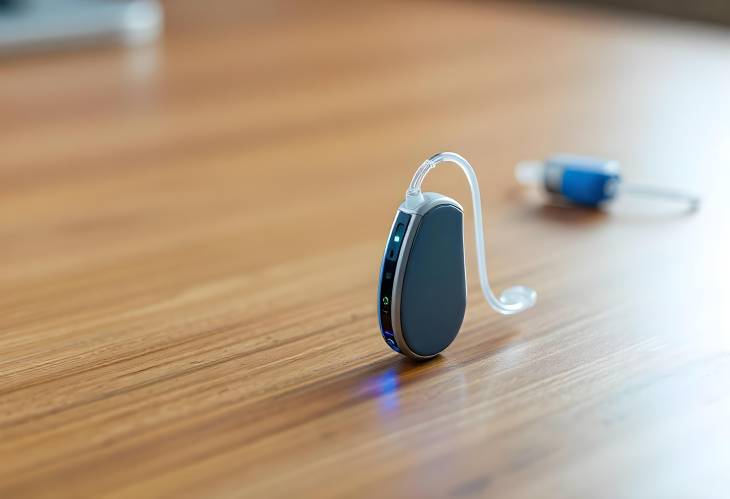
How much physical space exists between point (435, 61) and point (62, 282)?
962 mm

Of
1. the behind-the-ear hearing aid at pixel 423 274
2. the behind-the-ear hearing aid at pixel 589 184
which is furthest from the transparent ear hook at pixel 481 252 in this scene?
the behind-the-ear hearing aid at pixel 589 184

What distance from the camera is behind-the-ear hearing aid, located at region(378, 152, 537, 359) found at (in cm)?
70

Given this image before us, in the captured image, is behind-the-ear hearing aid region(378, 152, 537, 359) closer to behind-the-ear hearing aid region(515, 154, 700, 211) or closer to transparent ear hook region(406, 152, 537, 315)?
transparent ear hook region(406, 152, 537, 315)

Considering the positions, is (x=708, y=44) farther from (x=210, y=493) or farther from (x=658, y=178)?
(x=210, y=493)

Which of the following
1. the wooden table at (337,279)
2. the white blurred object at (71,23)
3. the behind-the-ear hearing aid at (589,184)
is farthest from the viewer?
the white blurred object at (71,23)

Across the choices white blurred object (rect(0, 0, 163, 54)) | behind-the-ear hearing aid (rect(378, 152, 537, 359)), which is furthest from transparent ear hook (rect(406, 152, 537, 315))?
white blurred object (rect(0, 0, 163, 54))

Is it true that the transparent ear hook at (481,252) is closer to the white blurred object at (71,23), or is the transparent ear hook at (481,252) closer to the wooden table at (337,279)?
the wooden table at (337,279)

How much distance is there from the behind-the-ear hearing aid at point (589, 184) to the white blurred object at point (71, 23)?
1.01 m

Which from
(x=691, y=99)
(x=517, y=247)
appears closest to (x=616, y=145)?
(x=691, y=99)

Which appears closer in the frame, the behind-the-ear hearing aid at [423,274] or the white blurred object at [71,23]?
the behind-the-ear hearing aid at [423,274]

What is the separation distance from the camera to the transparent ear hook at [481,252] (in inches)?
27.8

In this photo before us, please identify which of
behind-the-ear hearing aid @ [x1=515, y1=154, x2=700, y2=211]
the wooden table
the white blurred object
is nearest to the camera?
the wooden table

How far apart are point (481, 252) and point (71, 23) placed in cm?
128

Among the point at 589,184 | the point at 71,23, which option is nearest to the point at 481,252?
the point at 589,184
